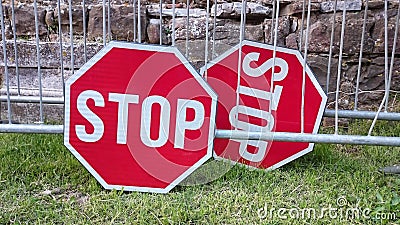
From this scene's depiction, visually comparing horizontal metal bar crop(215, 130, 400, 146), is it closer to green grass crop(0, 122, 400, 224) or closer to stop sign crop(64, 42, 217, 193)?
stop sign crop(64, 42, 217, 193)

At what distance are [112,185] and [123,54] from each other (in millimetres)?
539

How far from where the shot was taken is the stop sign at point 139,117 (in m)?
1.69

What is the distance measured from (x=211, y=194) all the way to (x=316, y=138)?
48 cm

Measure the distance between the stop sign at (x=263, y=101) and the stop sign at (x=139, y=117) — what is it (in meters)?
0.26

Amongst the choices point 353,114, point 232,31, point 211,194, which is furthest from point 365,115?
point 232,31

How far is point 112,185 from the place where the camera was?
1.76 metres

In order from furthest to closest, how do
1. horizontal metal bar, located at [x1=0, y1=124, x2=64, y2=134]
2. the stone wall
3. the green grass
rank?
the stone wall
horizontal metal bar, located at [x1=0, y1=124, x2=64, y2=134]
the green grass

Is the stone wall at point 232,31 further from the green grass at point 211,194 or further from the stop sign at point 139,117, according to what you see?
the stop sign at point 139,117

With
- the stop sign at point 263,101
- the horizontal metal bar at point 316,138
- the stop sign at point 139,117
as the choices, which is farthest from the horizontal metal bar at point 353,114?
the stop sign at point 139,117

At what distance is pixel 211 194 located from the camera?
5.71 ft

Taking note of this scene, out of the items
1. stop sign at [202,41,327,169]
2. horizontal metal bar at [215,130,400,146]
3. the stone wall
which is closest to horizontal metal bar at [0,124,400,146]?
horizontal metal bar at [215,130,400,146]

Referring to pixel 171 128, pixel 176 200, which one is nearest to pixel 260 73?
pixel 171 128

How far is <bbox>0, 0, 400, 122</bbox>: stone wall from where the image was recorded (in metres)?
2.51

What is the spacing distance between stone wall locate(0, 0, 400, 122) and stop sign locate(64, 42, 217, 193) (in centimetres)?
83
